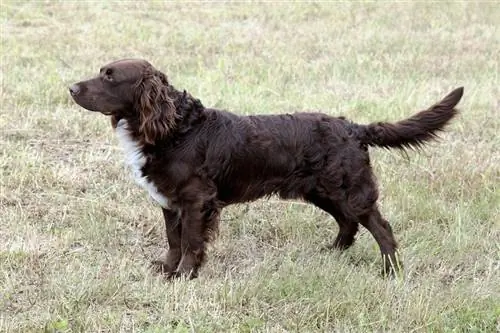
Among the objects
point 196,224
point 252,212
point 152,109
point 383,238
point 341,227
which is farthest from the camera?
point 252,212

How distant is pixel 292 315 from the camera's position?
3.67 m

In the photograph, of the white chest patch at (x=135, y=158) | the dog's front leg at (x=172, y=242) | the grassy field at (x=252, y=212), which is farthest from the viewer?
the dog's front leg at (x=172, y=242)

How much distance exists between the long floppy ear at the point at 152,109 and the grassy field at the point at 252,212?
0.85 metres

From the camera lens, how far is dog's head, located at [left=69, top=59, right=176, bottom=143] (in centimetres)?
412

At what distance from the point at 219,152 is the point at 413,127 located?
4.12 feet

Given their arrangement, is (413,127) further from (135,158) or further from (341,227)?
(135,158)

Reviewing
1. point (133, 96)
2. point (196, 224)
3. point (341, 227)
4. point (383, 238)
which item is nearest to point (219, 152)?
point (196, 224)

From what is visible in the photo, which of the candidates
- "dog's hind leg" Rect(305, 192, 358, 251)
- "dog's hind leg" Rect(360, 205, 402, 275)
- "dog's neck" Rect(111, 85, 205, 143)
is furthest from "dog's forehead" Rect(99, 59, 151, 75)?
"dog's hind leg" Rect(360, 205, 402, 275)

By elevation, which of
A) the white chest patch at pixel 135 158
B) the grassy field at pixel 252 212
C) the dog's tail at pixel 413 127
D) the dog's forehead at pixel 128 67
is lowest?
the grassy field at pixel 252 212

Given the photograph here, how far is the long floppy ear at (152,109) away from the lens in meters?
4.11

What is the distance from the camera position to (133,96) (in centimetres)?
416

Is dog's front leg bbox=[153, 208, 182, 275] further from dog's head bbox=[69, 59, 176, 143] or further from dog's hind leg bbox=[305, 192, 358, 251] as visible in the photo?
dog's hind leg bbox=[305, 192, 358, 251]

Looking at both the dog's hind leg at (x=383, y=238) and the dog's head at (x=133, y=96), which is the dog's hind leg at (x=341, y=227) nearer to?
the dog's hind leg at (x=383, y=238)

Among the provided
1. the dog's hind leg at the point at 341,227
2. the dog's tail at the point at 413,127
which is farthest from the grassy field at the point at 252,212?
the dog's tail at the point at 413,127
